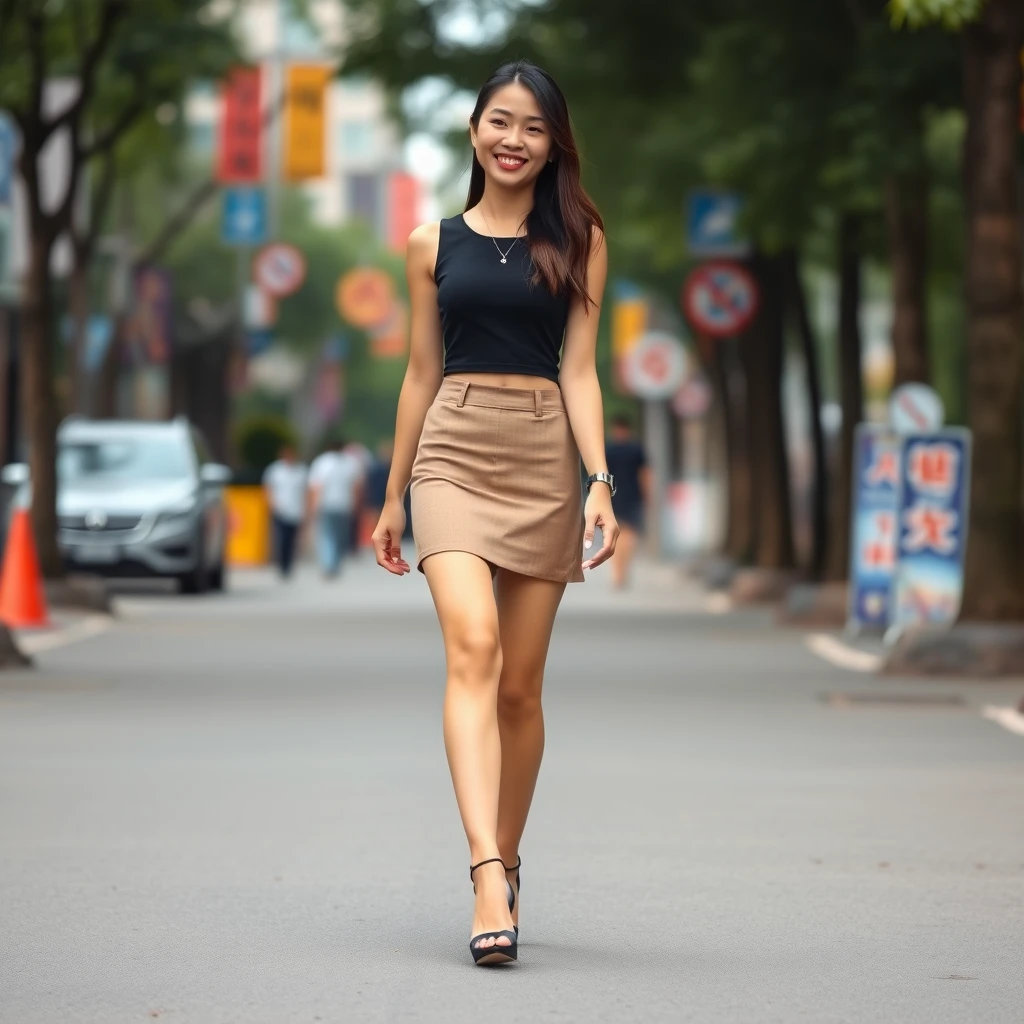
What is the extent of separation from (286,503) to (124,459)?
515 centimetres

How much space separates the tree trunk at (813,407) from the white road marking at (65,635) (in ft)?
30.8

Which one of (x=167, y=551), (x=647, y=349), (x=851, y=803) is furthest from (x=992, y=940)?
(x=647, y=349)

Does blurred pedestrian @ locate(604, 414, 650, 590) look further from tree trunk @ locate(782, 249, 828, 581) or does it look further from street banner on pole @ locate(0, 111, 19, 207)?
street banner on pole @ locate(0, 111, 19, 207)

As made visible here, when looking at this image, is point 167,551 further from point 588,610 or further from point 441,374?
point 441,374

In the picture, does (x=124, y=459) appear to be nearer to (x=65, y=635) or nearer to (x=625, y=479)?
(x=625, y=479)

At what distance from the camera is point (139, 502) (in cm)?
2969

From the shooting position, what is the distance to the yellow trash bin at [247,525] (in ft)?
139

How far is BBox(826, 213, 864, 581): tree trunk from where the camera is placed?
85.4 feet

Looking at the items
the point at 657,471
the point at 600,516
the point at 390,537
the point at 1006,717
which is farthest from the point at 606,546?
the point at 657,471

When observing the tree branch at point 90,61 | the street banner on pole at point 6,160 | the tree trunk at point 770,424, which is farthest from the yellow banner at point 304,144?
the street banner on pole at point 6,160

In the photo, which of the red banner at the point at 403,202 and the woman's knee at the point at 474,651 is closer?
the woman's knee at the point at 474,651

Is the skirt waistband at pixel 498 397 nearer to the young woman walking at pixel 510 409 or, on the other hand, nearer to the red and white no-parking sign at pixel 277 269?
the young woman walking at pixel 510 409

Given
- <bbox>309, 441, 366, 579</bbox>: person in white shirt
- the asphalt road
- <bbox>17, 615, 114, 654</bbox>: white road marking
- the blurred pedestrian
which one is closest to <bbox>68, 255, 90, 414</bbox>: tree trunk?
<bbox>309, 441, 366, 579</bbox>: person in white shirt

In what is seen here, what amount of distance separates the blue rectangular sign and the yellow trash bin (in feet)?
76.0
